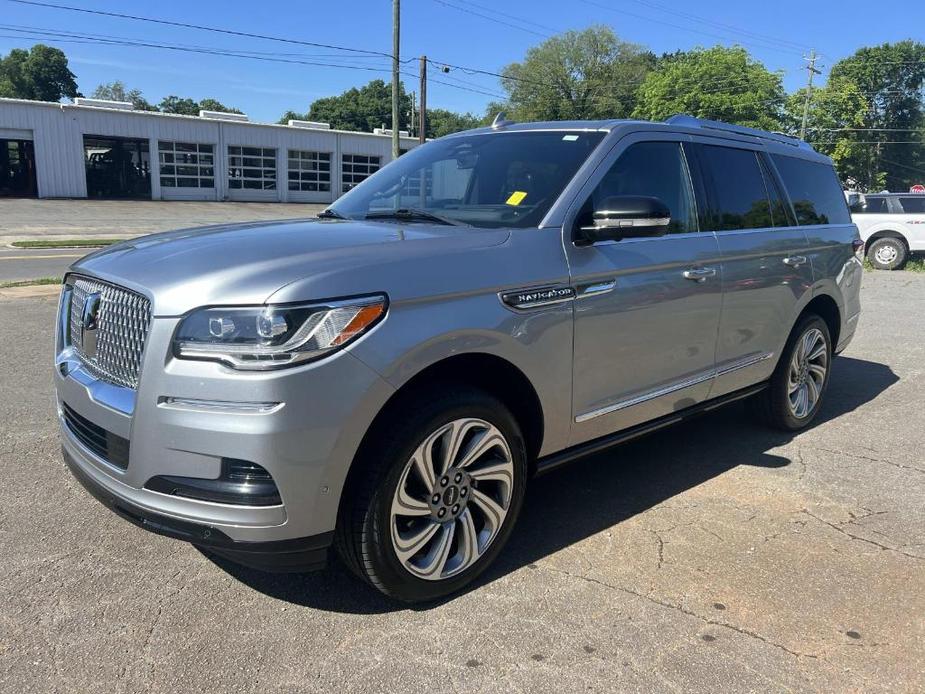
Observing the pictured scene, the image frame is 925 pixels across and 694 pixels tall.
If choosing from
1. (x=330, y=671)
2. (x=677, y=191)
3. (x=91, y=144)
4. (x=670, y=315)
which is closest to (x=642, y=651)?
(x=330, y=671)

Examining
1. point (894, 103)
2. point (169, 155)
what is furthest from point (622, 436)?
point (894, 103)

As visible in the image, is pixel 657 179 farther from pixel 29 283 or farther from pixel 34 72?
pixel 34 72

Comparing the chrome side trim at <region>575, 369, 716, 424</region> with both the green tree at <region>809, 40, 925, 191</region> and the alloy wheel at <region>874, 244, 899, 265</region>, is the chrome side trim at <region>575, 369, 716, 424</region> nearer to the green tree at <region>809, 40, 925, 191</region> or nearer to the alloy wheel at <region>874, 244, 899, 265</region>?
the alloy wheel at <region>874, 244, 899, 265</region>

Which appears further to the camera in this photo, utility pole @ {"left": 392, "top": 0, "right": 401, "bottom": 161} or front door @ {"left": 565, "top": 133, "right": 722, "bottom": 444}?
utility pole @ {"left": 392, "top": 0, "right": 401, "bottom": 161}

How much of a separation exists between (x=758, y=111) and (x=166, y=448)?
208 ft

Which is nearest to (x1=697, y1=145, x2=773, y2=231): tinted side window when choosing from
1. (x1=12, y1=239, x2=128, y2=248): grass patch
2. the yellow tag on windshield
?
the yellow tag on windshield

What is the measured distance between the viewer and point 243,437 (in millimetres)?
2297

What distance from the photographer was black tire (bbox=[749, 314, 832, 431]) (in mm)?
4902

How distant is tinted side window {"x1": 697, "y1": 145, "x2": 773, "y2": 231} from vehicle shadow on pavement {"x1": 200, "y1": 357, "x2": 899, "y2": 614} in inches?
57.2

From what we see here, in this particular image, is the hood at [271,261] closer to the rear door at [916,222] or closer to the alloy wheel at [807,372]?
the alloy wheel at [807,372]

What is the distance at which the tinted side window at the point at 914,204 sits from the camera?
17734 mm

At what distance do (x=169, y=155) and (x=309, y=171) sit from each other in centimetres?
Answer: 823

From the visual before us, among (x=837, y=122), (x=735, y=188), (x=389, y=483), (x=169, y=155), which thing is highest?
(x=837, y=122)

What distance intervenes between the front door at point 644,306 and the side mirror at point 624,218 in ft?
0.25
